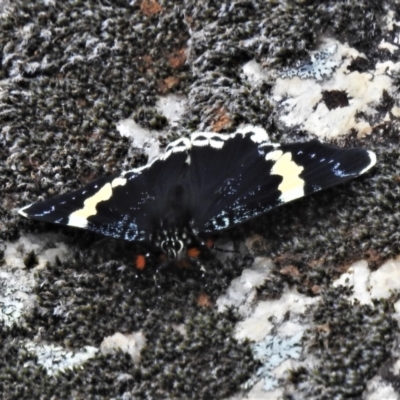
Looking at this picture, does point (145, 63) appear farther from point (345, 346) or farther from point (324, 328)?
point (345, 346)

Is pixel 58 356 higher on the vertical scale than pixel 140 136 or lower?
lower

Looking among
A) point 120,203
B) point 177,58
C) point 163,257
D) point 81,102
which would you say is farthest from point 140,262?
point 177,58

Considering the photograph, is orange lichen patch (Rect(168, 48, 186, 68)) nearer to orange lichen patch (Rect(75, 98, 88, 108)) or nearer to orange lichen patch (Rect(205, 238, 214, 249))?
orange lichen patch (Rect(75, 98, 88, 108))

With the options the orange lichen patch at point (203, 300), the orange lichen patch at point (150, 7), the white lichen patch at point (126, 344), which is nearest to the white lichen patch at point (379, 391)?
the orange lichen patch at point (203, 300)

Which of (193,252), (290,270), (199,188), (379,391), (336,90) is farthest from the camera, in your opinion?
(336,90)

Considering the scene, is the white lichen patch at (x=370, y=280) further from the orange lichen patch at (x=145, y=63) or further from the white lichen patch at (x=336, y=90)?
the orange lichen patch at (x=145, y=63)

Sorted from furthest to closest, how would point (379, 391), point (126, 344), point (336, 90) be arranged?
point (336, 90), point (126, 344), point (379, 391)
